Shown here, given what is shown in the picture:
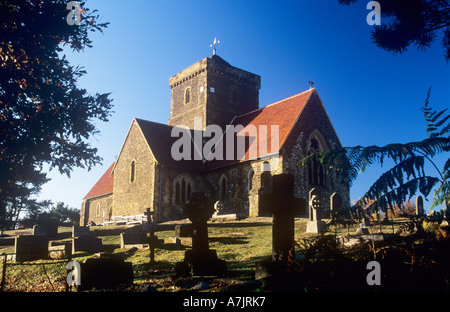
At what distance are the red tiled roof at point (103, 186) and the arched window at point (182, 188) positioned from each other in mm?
9827

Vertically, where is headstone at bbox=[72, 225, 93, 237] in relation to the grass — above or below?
above

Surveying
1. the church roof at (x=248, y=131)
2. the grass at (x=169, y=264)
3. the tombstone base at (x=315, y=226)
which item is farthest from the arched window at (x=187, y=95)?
the tombstone base at (x=315, y=226)

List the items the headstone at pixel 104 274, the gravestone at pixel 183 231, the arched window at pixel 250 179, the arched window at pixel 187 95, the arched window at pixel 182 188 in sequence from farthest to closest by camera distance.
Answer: the arched window at pixel 187 95 → the arched window at pixel 182 188 → the arched window at pixel 250 179 → the gravestone at pixel 183 231 → the headstone at pixel 104 274

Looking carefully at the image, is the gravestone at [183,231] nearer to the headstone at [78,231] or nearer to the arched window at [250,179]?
the headstone at [78,231]

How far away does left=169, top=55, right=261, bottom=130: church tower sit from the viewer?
31.0 meters

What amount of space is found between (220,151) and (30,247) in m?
16.3

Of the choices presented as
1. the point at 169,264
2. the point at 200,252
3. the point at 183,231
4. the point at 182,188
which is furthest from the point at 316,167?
the point at 200,252

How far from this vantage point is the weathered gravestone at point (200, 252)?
6.80m

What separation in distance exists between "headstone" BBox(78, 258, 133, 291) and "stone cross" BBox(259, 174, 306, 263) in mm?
2785

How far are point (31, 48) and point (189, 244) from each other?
27.6 ft

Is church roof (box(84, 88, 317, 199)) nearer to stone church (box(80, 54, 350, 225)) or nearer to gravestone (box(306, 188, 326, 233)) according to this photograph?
stone church (box(80, 54, 350, 225))

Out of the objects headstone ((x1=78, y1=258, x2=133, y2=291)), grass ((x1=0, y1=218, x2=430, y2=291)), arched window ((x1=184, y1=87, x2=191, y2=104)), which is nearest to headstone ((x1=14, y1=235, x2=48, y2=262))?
grass ((x1=0, y1=218, x2=430, y2=291))
